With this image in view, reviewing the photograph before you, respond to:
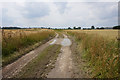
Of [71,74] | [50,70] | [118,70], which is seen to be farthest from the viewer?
[50,70]

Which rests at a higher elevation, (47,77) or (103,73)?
(103,73)

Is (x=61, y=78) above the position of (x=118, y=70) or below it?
below

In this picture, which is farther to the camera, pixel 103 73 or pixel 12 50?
pixel 12 50

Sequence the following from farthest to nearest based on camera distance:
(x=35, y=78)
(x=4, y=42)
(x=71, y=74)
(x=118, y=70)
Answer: (x=4, y=42) → (x=71, y=74) → (x=35, y=78) → (x=118, y=70)

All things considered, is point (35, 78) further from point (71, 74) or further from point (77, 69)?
point (77, 69)

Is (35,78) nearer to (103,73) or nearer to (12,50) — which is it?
(103,73)

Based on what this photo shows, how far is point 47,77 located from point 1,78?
1792 mm

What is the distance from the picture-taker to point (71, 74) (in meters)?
3.47

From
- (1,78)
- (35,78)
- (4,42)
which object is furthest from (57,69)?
(4,42)

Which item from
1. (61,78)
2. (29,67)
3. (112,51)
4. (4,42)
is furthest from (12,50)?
(112,51)

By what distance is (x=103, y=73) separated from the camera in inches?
115

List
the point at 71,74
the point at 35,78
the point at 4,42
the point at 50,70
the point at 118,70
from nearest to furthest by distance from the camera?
the point at 118,70, the point at 35,78, the point at 71,74, the point at 50,70, the point at 4,42

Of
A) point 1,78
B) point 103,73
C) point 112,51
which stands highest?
point 112,51

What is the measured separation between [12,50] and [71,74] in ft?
15.3
